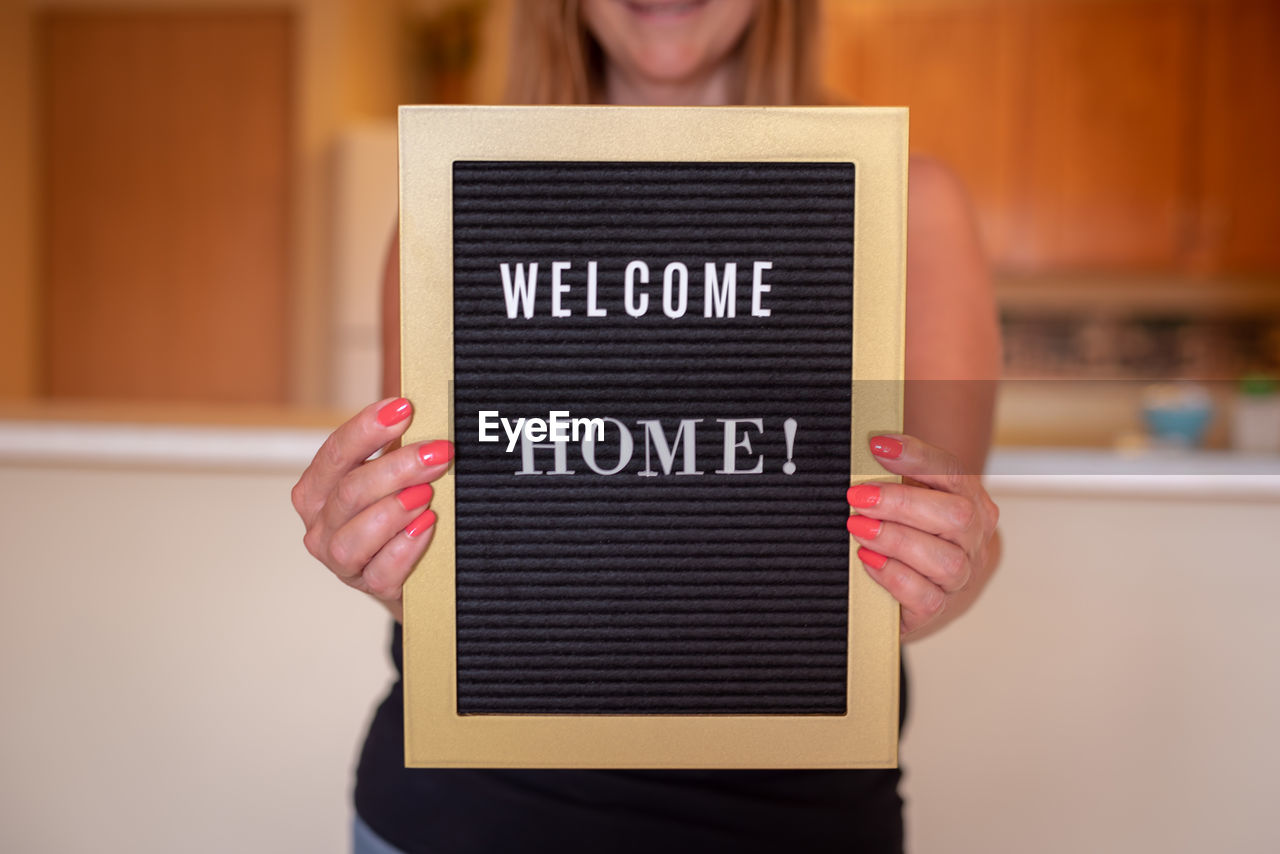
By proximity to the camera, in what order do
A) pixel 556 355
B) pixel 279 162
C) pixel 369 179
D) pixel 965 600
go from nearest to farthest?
pixel 556 355
pixel 965 600
pixel 369 179
pixel 279 162

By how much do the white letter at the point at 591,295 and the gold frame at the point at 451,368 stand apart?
5 centimetres

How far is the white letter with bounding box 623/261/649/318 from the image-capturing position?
496 mm

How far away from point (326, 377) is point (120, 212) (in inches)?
37.9

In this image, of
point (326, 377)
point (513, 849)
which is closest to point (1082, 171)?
point (326, 377)

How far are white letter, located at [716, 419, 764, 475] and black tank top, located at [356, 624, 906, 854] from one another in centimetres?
35

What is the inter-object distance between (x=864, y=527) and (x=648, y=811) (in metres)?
0.37

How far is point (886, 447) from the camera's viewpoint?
0.50 m

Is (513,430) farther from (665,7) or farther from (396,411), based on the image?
(665,7)

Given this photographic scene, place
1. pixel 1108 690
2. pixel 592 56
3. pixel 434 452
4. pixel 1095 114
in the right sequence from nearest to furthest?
pixel 434 452 → pixel 592 56 → pixel 1108 690 → pixel 1095 114

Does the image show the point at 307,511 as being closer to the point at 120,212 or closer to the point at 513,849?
the point at 513,849

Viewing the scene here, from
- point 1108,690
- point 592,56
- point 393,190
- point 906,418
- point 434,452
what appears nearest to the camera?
point 434,452

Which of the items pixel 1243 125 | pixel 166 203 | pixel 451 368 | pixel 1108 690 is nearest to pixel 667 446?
pixel 451 368

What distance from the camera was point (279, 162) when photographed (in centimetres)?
366

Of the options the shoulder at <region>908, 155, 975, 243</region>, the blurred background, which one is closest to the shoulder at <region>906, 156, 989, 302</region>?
the shoulder at <region>908, 155, 975, 243</region>
